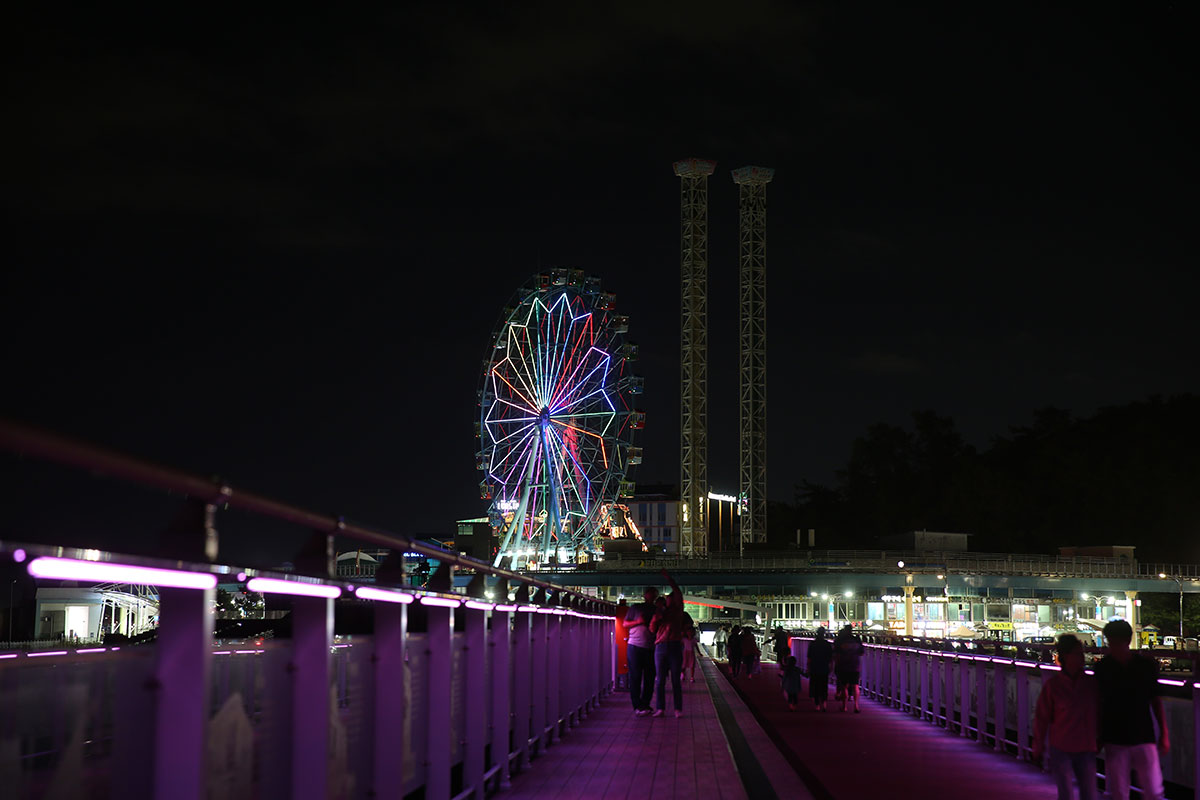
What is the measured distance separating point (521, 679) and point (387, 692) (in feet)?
18.5

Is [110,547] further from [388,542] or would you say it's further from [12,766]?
[388,542]

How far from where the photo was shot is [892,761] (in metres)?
17.3

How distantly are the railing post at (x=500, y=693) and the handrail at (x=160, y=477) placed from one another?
14.5ft

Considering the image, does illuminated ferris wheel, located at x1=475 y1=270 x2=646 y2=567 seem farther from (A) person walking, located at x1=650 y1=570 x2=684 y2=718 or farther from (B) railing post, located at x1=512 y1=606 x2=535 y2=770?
(B) railing post, located at x1=512 y1=606 x2=535 y2=770

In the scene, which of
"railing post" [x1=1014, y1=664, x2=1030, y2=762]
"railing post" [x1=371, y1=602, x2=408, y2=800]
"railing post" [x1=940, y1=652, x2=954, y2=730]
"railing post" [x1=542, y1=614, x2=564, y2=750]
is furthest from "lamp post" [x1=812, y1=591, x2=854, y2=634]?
"railing post" [x1=371, y1=602, x2=408, y2=800]

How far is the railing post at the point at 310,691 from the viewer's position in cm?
584

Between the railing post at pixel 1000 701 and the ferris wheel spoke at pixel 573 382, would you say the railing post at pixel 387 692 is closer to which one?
the railing post at pixel 1000 701

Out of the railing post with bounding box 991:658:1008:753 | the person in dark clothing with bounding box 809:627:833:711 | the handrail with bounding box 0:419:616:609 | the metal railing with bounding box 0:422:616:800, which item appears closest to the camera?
the handrail with bounding box 0:419:616:609

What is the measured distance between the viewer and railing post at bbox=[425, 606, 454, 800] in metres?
8.81

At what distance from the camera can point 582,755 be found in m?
14.8

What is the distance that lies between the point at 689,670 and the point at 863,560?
83.3 metres

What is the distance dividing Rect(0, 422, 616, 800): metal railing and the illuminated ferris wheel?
62.5 meters

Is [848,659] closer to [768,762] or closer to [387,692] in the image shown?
[768,762]

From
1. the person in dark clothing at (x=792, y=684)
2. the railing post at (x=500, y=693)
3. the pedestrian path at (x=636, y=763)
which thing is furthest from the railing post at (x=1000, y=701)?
the person in dark clothing at (x=792, y=684)
